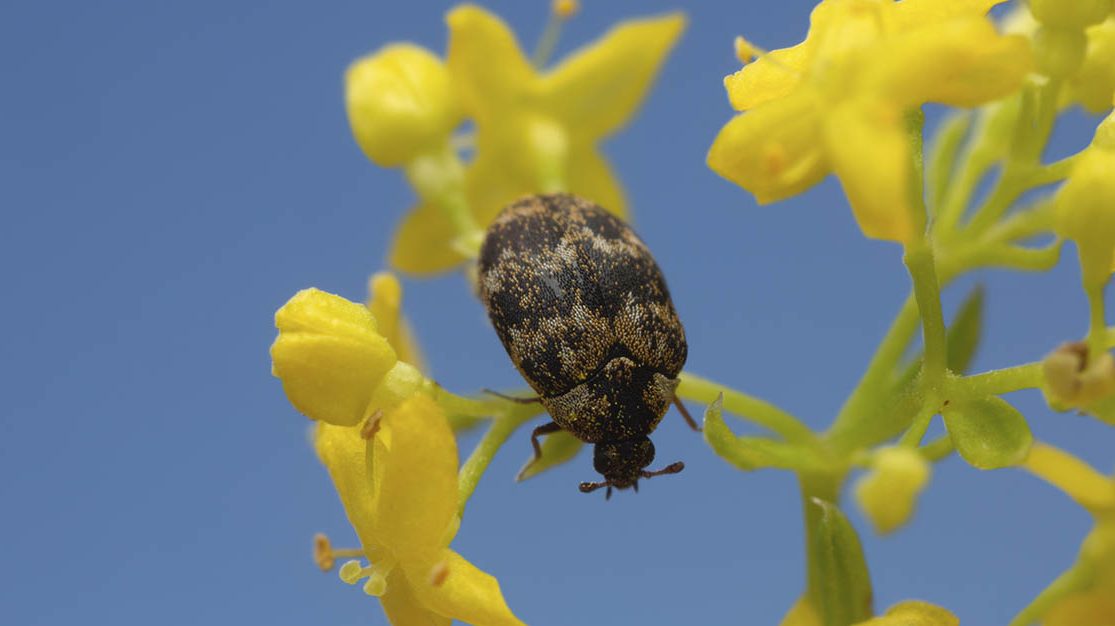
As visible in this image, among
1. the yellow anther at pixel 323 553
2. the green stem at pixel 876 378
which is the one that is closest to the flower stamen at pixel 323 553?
the yellow anther at pixel 323 553

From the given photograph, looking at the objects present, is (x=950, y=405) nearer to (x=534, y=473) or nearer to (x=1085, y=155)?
(x=1085, y=155)

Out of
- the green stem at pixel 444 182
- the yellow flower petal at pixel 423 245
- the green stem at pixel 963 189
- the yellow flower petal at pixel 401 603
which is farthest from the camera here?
the yellow flower petal at pixel 423 245

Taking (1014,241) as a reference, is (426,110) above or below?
above

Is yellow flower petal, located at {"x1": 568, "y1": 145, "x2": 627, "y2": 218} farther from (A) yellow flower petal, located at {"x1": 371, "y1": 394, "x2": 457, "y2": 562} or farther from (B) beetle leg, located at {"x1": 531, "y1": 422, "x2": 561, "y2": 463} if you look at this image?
(A) yellow flower petal, located at {"x1": 371, "y1": 394, "x2": 457, "y2": 562}

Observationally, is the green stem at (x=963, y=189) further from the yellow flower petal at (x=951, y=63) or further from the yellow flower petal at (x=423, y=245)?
the yellow flower petal at (x=423, y=245)

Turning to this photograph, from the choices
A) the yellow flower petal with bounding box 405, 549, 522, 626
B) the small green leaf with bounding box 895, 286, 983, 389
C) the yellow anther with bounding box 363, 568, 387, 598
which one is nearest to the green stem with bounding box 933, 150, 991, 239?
the small green leaf with bounding box 895, 286, 983, 389

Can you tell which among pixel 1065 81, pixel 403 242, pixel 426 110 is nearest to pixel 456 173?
pixel 426 110
